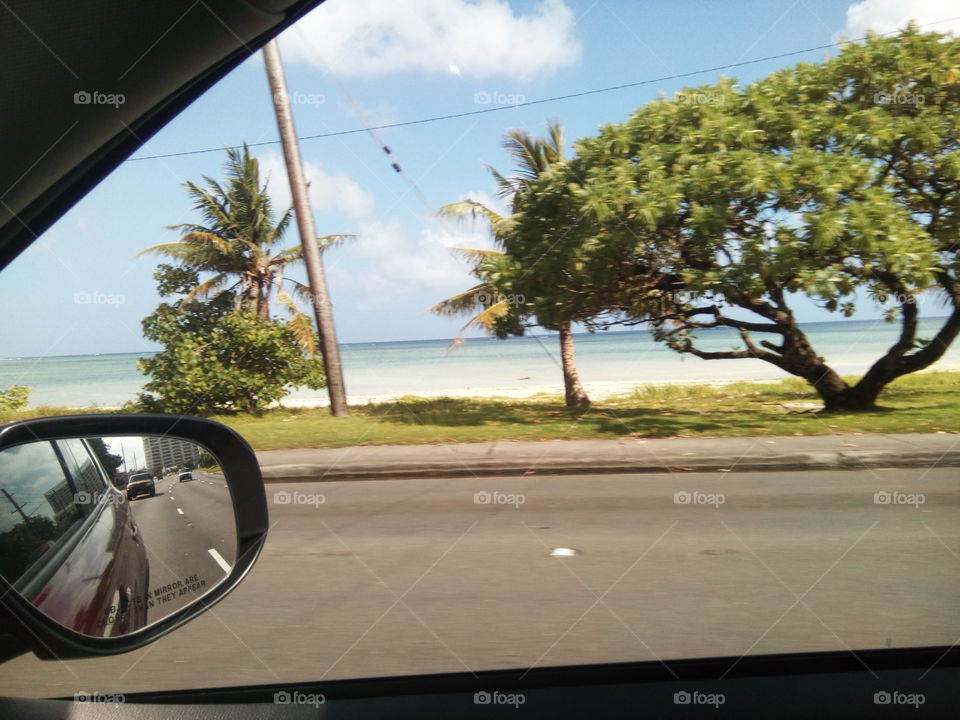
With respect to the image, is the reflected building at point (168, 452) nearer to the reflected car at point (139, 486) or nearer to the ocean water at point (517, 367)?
the reflected car at point (139, 486)

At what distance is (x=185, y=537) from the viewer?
63.0 inches

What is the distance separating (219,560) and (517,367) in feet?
85.2

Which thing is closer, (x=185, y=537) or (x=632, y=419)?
(x=185, y=537)

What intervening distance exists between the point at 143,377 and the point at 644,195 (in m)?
9.89

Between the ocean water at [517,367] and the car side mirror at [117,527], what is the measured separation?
8.78m

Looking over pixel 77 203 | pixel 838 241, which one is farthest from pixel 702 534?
pixel 838 241

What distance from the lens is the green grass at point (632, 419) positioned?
9039mm

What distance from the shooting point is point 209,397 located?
13.6 metres

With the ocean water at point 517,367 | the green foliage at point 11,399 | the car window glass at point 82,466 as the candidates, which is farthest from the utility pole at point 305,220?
the car window glass at point 82,466

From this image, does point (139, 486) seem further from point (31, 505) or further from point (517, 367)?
point (517, 367)

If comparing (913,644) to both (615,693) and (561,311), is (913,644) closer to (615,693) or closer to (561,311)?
(615,693)

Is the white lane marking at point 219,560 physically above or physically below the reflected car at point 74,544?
below

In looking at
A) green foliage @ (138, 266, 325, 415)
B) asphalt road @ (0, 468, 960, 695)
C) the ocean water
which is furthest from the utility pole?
asphalt road @ (0, 468, 960, 695)

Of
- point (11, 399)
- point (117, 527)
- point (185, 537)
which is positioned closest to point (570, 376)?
point (11, 399)
